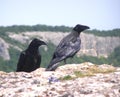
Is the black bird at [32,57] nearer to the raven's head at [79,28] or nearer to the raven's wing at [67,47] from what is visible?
the raven's head at [79,28]

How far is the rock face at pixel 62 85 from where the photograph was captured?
8141 mm

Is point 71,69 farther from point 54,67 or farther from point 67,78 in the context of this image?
point 67,78

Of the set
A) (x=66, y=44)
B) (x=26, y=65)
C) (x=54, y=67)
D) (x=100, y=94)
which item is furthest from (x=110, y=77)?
(x=26, y=65)

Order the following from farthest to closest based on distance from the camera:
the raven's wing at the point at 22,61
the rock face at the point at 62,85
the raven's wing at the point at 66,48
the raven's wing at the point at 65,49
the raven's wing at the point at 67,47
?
the raven's wing at the point at 22,61
the raven's wing at the point at 67,47
the raven's wing at the point at 66,48
the raven's wing at the point at 65,49
the rock face at the point at 62,85

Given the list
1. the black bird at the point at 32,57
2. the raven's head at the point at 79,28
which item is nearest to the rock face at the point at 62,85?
the raven's head at the point at 79,28

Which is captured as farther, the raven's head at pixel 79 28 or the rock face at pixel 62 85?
the raven's head at pixel 79 28

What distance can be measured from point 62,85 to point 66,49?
525 cm

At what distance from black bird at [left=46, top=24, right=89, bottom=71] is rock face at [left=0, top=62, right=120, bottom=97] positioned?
94.1 inches

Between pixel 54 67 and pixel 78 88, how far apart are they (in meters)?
4.15

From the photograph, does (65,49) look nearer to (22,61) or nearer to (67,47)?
(67,47)

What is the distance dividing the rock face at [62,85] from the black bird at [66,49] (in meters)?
2.39

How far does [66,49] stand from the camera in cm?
1402

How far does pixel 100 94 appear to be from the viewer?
7.96m

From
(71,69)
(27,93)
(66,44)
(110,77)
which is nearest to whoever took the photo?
(27,93)
